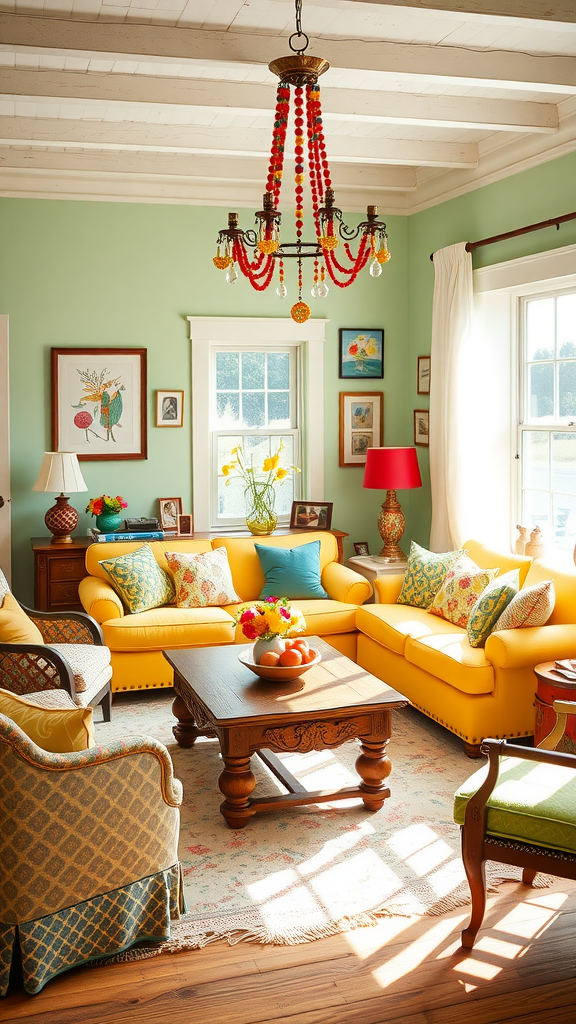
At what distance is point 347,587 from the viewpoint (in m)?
5.63

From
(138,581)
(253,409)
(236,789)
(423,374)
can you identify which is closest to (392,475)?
(423,374)

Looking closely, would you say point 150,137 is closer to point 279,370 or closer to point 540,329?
point 279,370

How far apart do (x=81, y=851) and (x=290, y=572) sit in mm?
3159

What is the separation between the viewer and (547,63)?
4.00m

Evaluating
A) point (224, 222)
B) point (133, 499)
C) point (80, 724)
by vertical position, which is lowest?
point (80, 724)

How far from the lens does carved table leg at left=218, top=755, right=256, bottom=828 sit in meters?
3.56

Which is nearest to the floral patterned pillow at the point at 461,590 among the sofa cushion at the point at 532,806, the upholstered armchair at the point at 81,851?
the sofa cushion at the point at 532,806

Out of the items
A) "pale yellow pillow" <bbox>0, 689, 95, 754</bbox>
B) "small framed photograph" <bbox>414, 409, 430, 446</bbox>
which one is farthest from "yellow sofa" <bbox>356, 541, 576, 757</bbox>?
"pale yellow pillow" <bbox>0, 689, 95, 754</bbox>

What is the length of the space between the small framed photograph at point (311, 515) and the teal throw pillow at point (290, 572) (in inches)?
19.5

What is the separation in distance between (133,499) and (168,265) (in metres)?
1.59

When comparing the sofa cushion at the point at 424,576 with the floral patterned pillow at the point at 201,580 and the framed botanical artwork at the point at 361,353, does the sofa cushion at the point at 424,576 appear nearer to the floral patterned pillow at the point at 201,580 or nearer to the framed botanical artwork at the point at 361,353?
the floral patterned pillow at the point at 201,580

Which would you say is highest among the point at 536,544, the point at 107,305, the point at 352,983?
the point at 107,305

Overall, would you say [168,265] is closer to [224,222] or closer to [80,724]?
[224,222]

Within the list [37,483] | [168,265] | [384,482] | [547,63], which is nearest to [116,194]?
[168,265]
